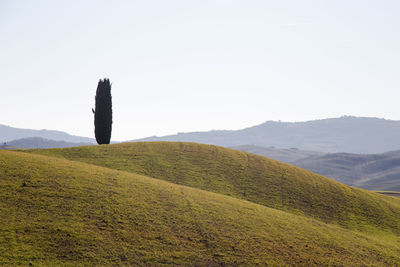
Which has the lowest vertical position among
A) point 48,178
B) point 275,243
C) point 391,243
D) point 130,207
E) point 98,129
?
point 391,243

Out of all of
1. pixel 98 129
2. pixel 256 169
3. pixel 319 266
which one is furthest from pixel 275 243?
pixel 98 129

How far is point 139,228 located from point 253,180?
24761mm

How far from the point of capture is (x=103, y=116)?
65625 mm

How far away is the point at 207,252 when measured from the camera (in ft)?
79.5

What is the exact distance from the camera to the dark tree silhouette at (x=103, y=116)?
2566 inches

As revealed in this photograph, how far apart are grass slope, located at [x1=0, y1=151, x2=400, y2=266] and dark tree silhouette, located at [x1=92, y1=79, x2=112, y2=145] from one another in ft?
97.2

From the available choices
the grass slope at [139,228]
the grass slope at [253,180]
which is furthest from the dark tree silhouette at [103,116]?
the grass slope at [139,228]

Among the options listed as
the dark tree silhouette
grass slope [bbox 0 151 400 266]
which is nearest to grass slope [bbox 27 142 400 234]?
grass slope [bbox 0 151 400 266]

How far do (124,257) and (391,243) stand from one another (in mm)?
28590

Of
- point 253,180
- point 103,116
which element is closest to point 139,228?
point 253,180

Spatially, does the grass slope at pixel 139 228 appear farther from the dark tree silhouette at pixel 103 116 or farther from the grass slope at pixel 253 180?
the dark tree silhouette at pixel 103 116

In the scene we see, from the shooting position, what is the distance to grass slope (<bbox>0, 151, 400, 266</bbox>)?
72.0 feet

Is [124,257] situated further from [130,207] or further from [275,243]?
[275,243]

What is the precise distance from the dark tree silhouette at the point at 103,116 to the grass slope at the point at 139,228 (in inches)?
1166
